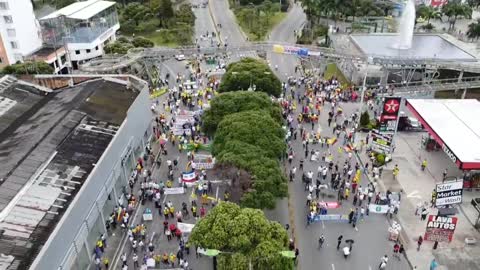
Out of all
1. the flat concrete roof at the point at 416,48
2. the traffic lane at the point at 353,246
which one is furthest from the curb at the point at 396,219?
the flat concrete roof at the point at 416,48

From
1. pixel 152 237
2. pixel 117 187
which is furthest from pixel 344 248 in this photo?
pixel 117 187

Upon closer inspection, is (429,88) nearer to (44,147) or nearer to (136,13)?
(44,147)

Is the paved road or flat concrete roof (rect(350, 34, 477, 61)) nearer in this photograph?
flat concrete roof (rect(350, 34, 477, 61))

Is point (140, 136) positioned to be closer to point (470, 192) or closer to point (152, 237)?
point (152, 237)

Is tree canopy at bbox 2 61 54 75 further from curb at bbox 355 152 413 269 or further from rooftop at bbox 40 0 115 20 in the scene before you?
curb at bbox 355 152 413 269

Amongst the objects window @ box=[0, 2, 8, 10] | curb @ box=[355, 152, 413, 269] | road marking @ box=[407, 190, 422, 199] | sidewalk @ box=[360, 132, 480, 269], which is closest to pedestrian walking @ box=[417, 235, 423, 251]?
sidewalk @ box=[360, 132, 480, 269]

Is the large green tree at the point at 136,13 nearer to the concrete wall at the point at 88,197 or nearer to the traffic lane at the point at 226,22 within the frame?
the traffic lane at the point at 226,22
